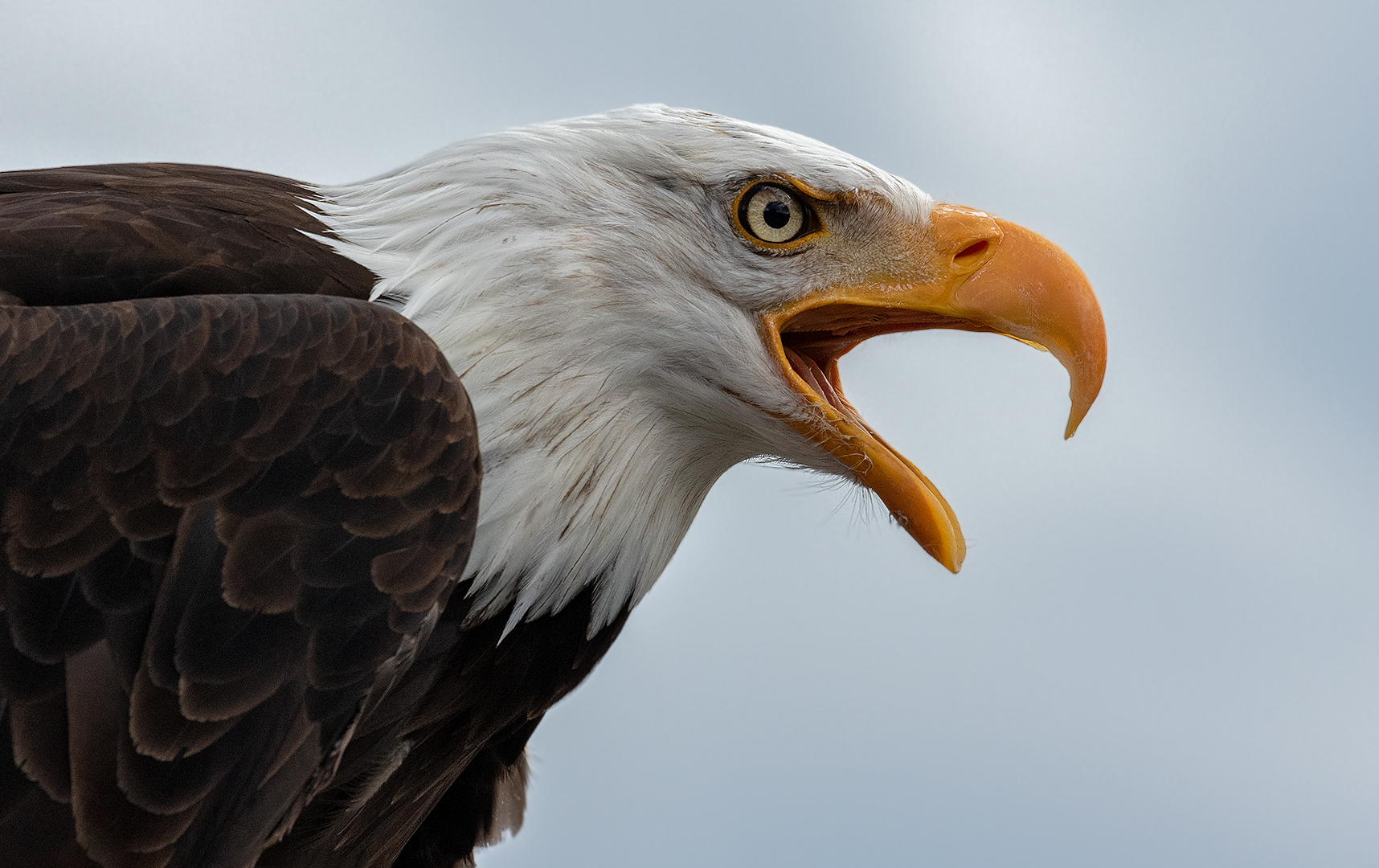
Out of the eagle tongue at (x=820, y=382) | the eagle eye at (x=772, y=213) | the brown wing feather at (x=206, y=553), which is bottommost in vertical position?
the brown wing feather at (x=206, y=553)

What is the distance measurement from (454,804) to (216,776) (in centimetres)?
105

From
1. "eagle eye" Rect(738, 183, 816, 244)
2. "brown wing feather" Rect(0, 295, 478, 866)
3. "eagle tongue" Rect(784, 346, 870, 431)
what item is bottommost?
"brown wing feather" Rect(0, 295, 478, 866)

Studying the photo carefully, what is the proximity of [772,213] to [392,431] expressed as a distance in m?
0.85

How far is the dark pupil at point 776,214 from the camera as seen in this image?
→ 2.24m

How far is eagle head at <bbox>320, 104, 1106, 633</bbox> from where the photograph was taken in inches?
80.8

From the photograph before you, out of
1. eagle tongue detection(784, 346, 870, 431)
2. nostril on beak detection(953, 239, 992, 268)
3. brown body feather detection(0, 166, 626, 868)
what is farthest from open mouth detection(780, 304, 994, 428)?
brown body feather detection(0, 166, 626, 868)

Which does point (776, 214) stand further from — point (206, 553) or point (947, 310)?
point (206, 553)

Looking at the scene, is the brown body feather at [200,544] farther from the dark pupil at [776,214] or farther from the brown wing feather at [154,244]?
the dark pupil at [776,214]

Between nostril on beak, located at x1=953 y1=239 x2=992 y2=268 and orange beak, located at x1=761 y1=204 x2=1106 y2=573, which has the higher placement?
nostril on beak, located at x1=953 y1=239 x2=992 y2=268

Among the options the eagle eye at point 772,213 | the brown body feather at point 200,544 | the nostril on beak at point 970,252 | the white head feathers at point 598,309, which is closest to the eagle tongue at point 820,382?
the white head feathers at point 598,309

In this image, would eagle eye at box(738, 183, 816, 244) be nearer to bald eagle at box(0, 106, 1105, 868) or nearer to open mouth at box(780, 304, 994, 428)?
bald eagle at box(0, 106, 1105, 868)

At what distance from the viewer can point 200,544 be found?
1.71 meters

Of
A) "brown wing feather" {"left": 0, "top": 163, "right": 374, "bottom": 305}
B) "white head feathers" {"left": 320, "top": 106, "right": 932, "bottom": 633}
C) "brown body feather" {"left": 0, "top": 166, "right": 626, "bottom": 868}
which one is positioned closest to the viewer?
"brown body feather" {"left": 0, "top": 166, "right": 626, "bottom": 868}

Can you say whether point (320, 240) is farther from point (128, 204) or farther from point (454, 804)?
point (454, 804)
